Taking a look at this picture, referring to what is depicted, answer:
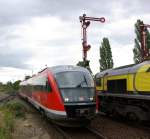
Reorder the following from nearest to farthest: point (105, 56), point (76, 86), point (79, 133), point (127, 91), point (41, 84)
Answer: point (79, 133)
point (76, 86)
point (127, 91)
point (41, 84)
point (105, 56)

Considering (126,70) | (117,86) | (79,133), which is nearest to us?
(79,133)

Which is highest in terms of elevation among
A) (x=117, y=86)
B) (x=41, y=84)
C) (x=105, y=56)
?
(x=105, y=56)

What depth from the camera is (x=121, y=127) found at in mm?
14789

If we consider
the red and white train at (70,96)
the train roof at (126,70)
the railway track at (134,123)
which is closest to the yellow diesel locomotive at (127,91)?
the train roof at (126,70)

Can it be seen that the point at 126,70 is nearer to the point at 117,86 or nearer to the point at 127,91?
the point at 127,91

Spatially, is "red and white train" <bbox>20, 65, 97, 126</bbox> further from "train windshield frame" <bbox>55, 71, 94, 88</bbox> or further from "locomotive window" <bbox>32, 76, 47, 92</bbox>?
"locomotive window" <bbox>32, 76, 47, 92</bbox>

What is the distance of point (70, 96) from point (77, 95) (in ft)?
0.95

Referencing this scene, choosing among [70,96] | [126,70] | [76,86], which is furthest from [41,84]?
[126,70]

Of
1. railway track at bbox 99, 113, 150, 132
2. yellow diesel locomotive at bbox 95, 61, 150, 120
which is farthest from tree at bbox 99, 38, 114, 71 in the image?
railway track at bbox 99, 113, 150, 132

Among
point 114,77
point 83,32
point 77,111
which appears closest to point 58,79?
point 77,111

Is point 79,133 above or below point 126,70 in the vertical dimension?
below

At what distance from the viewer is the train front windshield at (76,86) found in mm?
13580

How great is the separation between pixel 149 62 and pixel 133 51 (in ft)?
104

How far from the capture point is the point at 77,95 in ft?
44.7
